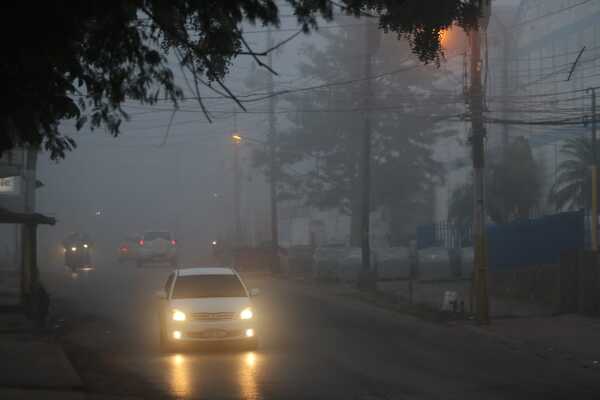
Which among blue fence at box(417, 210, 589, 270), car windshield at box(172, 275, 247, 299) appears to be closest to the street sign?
blue fence at box(417, 210, 589, 270)

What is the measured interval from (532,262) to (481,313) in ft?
32.4

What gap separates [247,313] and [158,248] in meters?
38.5

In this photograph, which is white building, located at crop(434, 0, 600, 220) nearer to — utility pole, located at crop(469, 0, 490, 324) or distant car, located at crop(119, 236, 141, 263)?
distant car, located at crop(119, 236, 141, 263)

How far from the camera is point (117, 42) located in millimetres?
10727

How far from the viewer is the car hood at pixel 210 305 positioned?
750 inches

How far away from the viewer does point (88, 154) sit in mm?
140375

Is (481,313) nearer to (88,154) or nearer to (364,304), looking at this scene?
(364,304)

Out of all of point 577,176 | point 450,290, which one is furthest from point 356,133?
point 450,290

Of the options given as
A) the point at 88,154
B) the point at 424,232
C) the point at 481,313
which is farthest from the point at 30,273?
the point at 88,154

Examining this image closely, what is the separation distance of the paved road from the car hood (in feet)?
2.58

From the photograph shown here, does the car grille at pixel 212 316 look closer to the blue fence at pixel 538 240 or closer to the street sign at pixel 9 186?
the blue fence at pixel 538 240

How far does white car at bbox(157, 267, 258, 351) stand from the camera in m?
18.8

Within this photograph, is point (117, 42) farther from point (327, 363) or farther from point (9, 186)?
point (9, 186)

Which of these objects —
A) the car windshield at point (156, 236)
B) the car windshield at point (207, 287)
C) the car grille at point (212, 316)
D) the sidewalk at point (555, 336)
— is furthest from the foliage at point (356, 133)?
the car grille at point (212, 316)
